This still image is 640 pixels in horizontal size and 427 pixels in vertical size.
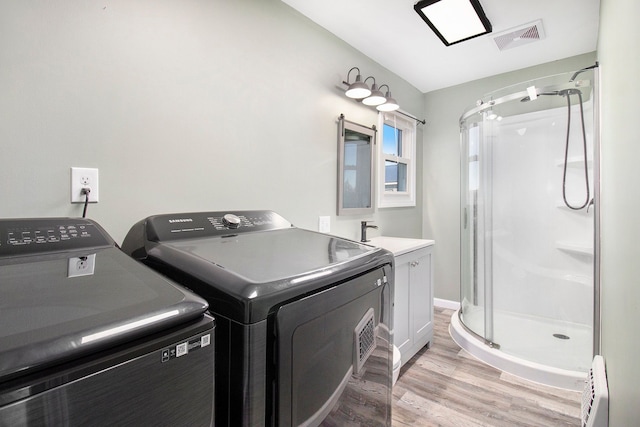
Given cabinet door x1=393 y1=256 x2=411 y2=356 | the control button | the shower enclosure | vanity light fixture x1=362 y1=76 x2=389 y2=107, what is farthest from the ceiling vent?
the control button

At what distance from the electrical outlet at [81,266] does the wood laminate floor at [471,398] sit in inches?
68.1

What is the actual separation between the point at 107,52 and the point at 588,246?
3.45 metres

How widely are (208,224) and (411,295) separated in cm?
163

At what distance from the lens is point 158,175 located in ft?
4.43

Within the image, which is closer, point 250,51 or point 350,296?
point 350,296

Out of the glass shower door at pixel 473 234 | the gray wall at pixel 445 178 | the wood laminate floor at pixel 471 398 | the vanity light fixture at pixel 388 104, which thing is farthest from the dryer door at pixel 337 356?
the gray wall at pixel 445 178

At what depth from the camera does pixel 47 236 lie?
88 cm

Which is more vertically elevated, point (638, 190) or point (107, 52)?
point (107, 52)

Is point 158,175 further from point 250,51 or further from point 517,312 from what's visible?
point 517,312

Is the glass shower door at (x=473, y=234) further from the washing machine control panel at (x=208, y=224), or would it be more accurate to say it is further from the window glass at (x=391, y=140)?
the washing machine control panel at (x=208, y=224)

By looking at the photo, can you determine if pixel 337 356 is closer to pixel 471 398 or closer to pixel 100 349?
pixel 100 349

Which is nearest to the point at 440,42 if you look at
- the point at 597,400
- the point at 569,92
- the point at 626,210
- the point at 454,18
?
the point at 454,18

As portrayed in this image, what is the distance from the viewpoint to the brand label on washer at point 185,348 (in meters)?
0.52

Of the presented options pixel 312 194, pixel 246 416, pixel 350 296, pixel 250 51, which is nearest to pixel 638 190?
pixel 350 296
